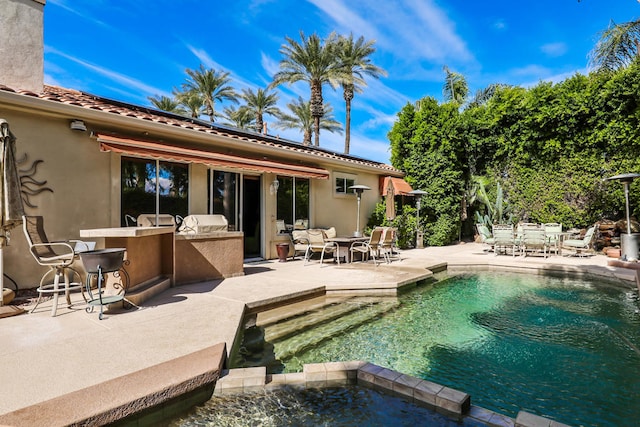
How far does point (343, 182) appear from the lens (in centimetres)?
1777

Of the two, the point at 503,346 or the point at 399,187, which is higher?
the point at 399,187

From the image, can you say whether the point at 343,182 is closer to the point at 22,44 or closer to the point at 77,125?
the point at 77,125

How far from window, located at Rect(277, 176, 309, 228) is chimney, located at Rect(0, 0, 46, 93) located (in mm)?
8421

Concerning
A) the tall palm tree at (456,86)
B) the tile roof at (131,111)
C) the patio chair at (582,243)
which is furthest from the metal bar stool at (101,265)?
the tall palm tree at (456,86)

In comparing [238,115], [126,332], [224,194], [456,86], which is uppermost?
[456,86]

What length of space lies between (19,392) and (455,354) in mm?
5607

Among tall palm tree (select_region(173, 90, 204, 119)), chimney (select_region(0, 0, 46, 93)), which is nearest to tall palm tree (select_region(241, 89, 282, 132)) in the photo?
tall palm tree (select_region(173, 90, 204, 119))

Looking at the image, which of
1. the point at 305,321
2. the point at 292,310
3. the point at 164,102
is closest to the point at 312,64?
the point at 164,102

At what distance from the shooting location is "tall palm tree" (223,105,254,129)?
3459cm

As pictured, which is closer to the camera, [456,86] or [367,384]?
[367,384]

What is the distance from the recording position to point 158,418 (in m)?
3.39

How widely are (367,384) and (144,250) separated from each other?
5.91 m

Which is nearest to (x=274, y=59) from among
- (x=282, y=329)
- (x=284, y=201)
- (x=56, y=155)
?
(x=284, y=201)

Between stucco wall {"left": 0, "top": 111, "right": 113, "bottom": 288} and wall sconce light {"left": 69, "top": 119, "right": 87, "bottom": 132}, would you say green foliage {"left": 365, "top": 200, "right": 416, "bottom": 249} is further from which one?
wall sconce light {"left": 69, "top": 119, "right": 87, "bottom": 132}
